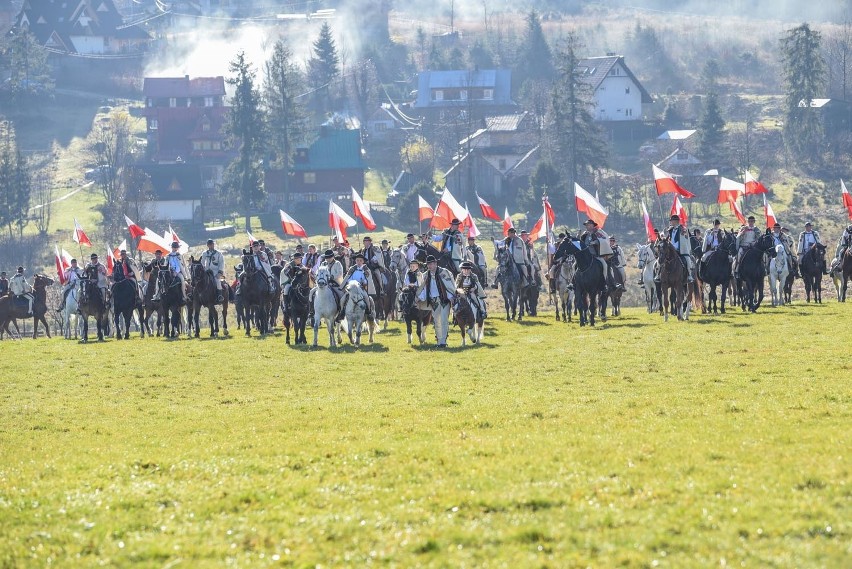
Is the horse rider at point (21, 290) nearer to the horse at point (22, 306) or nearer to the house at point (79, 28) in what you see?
the horse at point (22, 306)

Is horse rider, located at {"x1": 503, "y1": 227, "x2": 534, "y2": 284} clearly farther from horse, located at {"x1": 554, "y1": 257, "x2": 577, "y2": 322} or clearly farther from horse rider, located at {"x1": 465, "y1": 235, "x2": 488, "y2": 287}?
horse rider, located at {"x1": 465, "y1": 235, "x2": 488, "y2": 287}

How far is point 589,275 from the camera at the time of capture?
3344 centimetres

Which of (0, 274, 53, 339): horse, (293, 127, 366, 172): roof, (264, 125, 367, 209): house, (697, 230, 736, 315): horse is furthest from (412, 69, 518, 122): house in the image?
(697, 230, 736, 315): horse

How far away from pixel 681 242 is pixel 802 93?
→ 3437 inches

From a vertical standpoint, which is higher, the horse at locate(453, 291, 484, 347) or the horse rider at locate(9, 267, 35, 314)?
the horse rider at locate(9, 267, 35, 314)

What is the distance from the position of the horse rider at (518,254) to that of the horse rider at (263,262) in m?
7.50

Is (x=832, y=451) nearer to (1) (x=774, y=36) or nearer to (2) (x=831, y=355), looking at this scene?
(2) (x=831, y=355)

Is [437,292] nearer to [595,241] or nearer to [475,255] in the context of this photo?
[595,241]

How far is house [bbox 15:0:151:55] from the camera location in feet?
547

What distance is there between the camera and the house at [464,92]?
147 metres

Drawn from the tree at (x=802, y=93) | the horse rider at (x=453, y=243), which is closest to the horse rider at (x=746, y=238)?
the horse rider at (x=453, y=243)

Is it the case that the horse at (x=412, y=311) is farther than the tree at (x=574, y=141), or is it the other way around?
the tree at (x=574, y=141)

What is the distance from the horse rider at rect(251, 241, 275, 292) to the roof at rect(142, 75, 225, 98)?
342 ft

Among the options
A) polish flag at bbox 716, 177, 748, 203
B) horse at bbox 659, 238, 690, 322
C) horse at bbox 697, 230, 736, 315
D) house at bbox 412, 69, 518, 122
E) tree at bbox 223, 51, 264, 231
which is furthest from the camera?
house at bbox 412, 69, 518, 122
